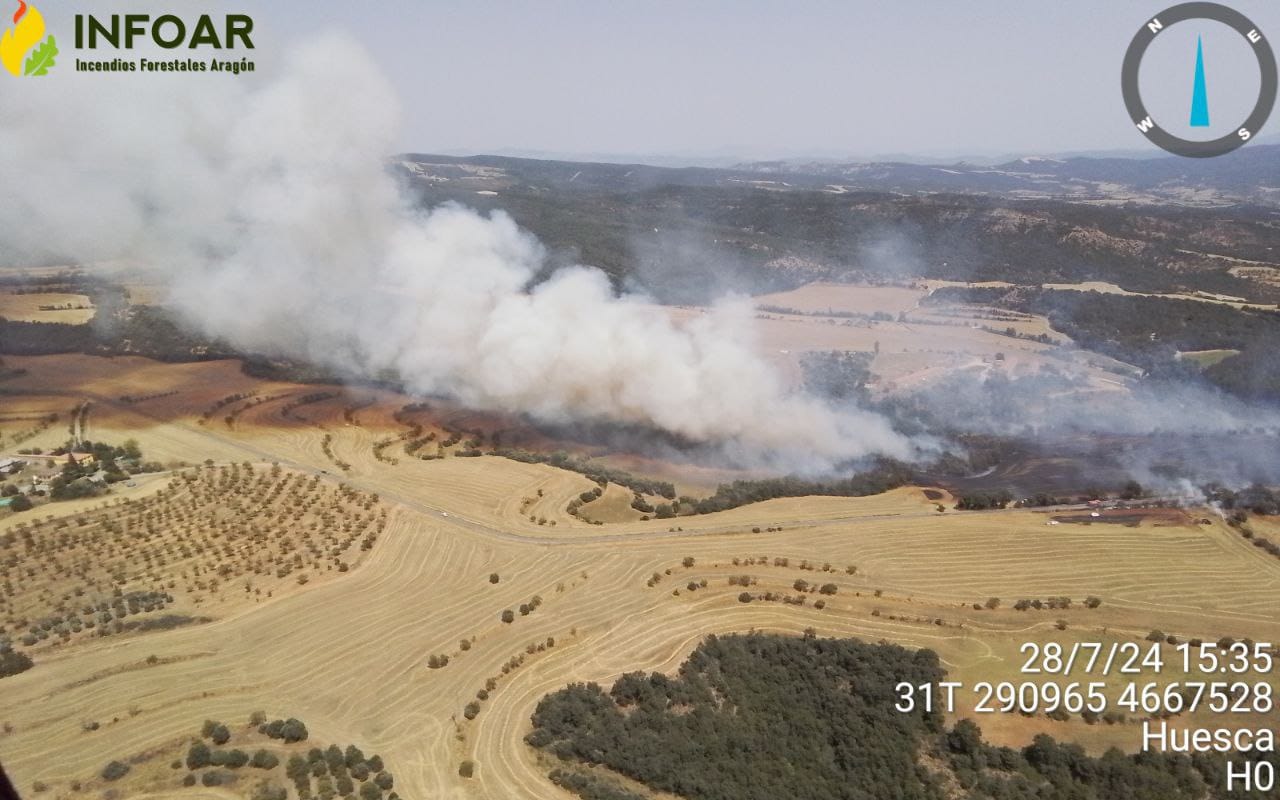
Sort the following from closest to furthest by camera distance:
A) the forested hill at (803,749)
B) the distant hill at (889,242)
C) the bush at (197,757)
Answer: the bush at (197,757)
the forested hill at (803,749)
the distant hill at (889,242)

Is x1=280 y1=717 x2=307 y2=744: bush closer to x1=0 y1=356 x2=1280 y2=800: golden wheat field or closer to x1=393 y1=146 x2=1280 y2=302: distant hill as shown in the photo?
x1=0 y1=356 x2=1280 y2=800: golden wheat field

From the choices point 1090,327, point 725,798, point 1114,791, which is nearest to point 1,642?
point 725,798

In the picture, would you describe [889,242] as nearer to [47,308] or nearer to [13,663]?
[47,308]

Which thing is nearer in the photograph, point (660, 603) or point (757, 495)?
point (660, 603)

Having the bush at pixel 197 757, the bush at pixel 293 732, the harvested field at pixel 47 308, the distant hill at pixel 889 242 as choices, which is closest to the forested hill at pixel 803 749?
the bush at pixel 293 732

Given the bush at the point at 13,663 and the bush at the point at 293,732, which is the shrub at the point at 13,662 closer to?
the bush at the point at 13,663

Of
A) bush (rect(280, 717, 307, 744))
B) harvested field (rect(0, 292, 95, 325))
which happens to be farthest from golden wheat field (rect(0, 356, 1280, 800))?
harvested field (rect(0, 292, 95, 325))

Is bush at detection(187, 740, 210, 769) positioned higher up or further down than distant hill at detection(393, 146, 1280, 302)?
further down

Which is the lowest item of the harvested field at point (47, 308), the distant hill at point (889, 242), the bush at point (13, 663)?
the bush at point (13, 663)

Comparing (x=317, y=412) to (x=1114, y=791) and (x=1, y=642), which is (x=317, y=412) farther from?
(x=1114, y=791)
